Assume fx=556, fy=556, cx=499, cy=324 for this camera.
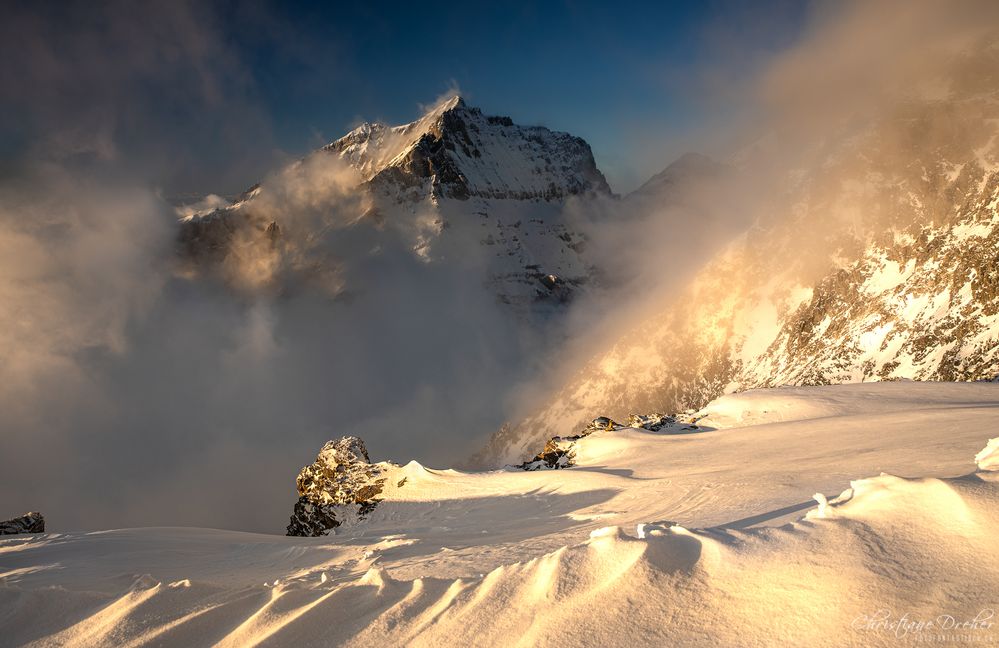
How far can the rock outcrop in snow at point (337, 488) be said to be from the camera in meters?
27.0

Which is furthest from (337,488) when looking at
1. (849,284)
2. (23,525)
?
(849,284)

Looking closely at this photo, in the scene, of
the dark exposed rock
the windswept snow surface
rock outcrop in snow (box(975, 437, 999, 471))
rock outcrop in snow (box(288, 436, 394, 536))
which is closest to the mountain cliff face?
rock outcrop in snow (box(288, 436, 394, 536))

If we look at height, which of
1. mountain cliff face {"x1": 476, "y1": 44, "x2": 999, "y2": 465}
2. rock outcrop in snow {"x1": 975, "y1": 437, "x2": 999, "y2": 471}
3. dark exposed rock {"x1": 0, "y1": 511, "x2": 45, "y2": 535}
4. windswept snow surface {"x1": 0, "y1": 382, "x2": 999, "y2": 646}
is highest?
mountain cliff face {"x1": 476, "y1": 44, "x2": 999, "y2": 465}

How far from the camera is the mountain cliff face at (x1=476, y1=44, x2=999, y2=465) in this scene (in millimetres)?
99062

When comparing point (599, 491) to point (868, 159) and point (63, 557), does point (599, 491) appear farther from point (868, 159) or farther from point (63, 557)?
point (868, 159)

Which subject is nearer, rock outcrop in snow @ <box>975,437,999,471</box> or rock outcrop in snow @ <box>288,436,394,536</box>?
rock outcrop in snow @ <box>975,437,999,471</box>

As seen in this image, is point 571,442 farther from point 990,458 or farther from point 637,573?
point 637,573

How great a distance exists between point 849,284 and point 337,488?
Result: 5417 inches

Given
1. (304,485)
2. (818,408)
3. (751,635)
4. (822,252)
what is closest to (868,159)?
(822,252)

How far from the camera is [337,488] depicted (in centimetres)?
2905

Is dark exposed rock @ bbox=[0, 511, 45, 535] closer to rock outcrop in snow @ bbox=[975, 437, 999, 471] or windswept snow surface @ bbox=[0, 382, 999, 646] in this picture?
windswept snow surface @ bbox=[0, 382, 999, 646]

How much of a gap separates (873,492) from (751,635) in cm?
273

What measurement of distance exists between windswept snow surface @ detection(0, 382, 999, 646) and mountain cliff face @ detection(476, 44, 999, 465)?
286 ft

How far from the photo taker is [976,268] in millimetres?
95125
